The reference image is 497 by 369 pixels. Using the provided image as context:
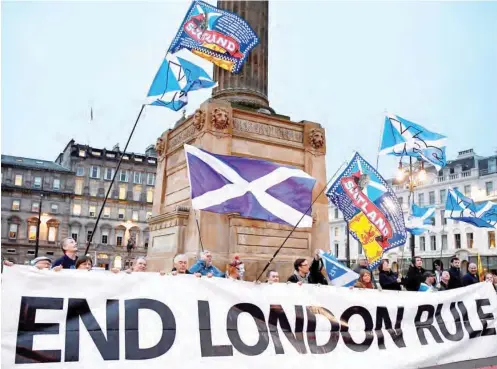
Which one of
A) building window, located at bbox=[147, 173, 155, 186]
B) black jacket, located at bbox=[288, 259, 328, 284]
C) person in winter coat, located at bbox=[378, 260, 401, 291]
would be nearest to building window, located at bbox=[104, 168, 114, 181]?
building window, located at bbox=[147, 173, 155, 186]

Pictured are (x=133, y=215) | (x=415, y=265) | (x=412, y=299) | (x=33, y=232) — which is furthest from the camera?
(x=133, y=215)

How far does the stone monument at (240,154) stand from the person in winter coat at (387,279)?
2.69m

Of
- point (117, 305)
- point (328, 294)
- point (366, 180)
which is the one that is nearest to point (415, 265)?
point (366, 180)

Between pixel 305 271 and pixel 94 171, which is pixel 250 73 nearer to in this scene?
pixel 305 271

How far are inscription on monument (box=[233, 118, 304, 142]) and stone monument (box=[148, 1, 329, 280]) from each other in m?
0.03

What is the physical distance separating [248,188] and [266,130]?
15.2ft

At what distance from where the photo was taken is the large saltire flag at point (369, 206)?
9.47 m

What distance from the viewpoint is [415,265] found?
33.7ft

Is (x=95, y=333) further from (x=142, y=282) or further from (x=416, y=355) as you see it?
(x=416, y=355)

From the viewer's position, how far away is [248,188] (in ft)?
25.5

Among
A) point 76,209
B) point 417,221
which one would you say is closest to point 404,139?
point 417,221

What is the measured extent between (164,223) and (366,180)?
5.60m

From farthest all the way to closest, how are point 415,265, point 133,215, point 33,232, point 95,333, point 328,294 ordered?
point 133,215 < point 33,232 < point 415,265 < point 328,294 < point 95,333

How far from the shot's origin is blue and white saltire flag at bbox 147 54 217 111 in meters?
9.76
